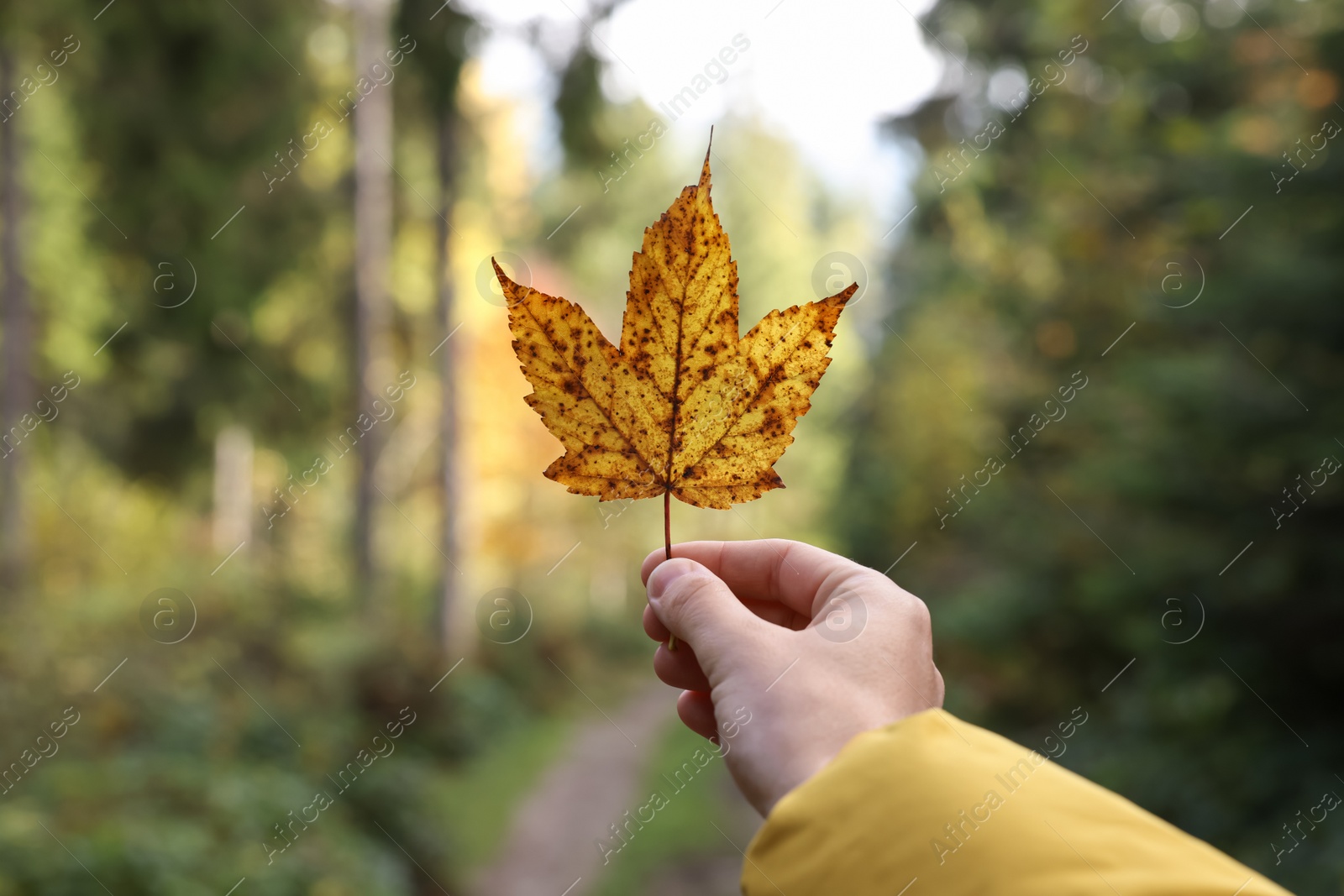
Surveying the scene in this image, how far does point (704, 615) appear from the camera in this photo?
1122 millimetres

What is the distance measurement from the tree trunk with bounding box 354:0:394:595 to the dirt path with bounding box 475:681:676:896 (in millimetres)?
4442

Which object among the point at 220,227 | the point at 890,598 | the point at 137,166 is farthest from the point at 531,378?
the point at 220,227

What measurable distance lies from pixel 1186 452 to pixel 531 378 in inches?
201

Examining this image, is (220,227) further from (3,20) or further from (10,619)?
(10,619)

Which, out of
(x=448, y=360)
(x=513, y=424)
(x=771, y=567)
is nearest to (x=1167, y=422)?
(x=771, y=567)

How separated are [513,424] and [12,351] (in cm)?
943

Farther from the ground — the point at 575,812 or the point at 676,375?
the point at 676,375

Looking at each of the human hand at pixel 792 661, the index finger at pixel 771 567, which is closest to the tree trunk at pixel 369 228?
the index finger at pixel 771 567

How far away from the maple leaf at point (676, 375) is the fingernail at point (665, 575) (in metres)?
0.12

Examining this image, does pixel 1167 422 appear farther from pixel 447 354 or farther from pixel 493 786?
pixel 447 354

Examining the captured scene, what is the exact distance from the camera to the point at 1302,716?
189 inches

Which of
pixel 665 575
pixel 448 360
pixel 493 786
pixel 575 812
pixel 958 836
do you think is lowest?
pixel 575 812

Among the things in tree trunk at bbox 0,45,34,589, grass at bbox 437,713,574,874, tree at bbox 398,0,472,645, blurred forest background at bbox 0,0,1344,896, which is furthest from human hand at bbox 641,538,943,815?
tree at bbox 398,0,472,645

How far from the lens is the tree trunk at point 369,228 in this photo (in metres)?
11.9
